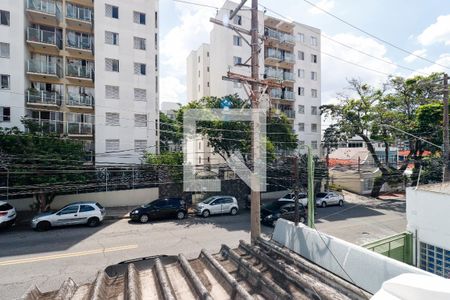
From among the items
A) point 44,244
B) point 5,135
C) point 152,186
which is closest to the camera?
point 44,244

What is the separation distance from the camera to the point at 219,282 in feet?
14.8

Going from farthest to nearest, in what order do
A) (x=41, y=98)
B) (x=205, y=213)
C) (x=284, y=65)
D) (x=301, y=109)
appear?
(x=301, y=109) → (x=284, y=65) → (x=41, y=98) → (x=205, y=213)

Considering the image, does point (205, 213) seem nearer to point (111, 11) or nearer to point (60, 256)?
point (60, 256)

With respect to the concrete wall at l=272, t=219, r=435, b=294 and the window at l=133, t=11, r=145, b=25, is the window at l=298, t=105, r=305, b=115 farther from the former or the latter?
the concrete wall at l=272, t=219, r=435, b=294

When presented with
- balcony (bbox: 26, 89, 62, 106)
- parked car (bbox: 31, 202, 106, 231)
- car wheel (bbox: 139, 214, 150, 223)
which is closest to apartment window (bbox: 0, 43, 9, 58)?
balcony (bbox: 26, 89, 62, 106)

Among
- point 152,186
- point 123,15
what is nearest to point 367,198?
point 152,186

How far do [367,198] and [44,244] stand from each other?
2953cm

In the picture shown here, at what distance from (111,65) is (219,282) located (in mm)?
25715

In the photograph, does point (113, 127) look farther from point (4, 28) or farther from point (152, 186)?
point (4, 28)

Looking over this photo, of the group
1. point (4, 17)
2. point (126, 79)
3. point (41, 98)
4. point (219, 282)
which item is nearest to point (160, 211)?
point (126, 79)

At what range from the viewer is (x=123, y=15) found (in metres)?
26.2

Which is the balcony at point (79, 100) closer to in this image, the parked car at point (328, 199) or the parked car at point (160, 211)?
the parked car at point (160, 211)

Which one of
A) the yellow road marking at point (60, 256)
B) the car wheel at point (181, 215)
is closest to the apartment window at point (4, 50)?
the yellow road marking at point (60, 256)

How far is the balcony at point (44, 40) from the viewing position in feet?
76.1
